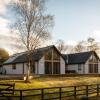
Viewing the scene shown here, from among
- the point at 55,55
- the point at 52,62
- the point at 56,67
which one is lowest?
the point at 56,67

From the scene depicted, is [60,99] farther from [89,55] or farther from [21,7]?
[89,55]

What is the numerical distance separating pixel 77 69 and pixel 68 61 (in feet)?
16.3

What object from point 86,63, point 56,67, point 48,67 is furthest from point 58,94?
point 86,63

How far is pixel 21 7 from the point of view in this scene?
46.6 meters

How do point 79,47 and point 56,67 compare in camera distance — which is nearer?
point 56,67

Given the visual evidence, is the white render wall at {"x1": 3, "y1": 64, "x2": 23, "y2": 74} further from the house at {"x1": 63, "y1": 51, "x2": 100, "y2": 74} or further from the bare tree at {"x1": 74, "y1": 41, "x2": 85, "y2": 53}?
the bare tree at {"x1": 74, "y1": 41, "x2": 85, "y2": 53}

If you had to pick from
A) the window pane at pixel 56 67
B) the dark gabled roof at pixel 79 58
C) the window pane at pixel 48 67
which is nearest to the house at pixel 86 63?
the dark gabled roof at pixel 79 58

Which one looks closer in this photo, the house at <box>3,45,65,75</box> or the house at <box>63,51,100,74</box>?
the house at <box>3,45,65,75</box>

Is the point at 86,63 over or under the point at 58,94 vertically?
over

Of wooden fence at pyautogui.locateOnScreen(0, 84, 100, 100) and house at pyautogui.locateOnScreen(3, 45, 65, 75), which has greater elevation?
house at pyautogui.locateOnScreen(3, 45, 65, 75)

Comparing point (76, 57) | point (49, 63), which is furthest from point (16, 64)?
point (76, 57)

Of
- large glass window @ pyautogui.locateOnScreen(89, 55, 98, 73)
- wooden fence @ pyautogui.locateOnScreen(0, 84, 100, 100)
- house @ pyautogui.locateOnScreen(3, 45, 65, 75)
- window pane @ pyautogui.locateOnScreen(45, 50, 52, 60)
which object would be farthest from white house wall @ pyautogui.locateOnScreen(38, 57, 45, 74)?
wooden fence @ pyautogui.locateOnScreen(0, 84, 100, 100)

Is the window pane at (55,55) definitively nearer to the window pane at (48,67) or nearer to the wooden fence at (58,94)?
the window pane at (48,67)

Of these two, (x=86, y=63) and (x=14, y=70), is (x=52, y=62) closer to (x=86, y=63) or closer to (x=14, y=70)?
(x=86, y=63)
